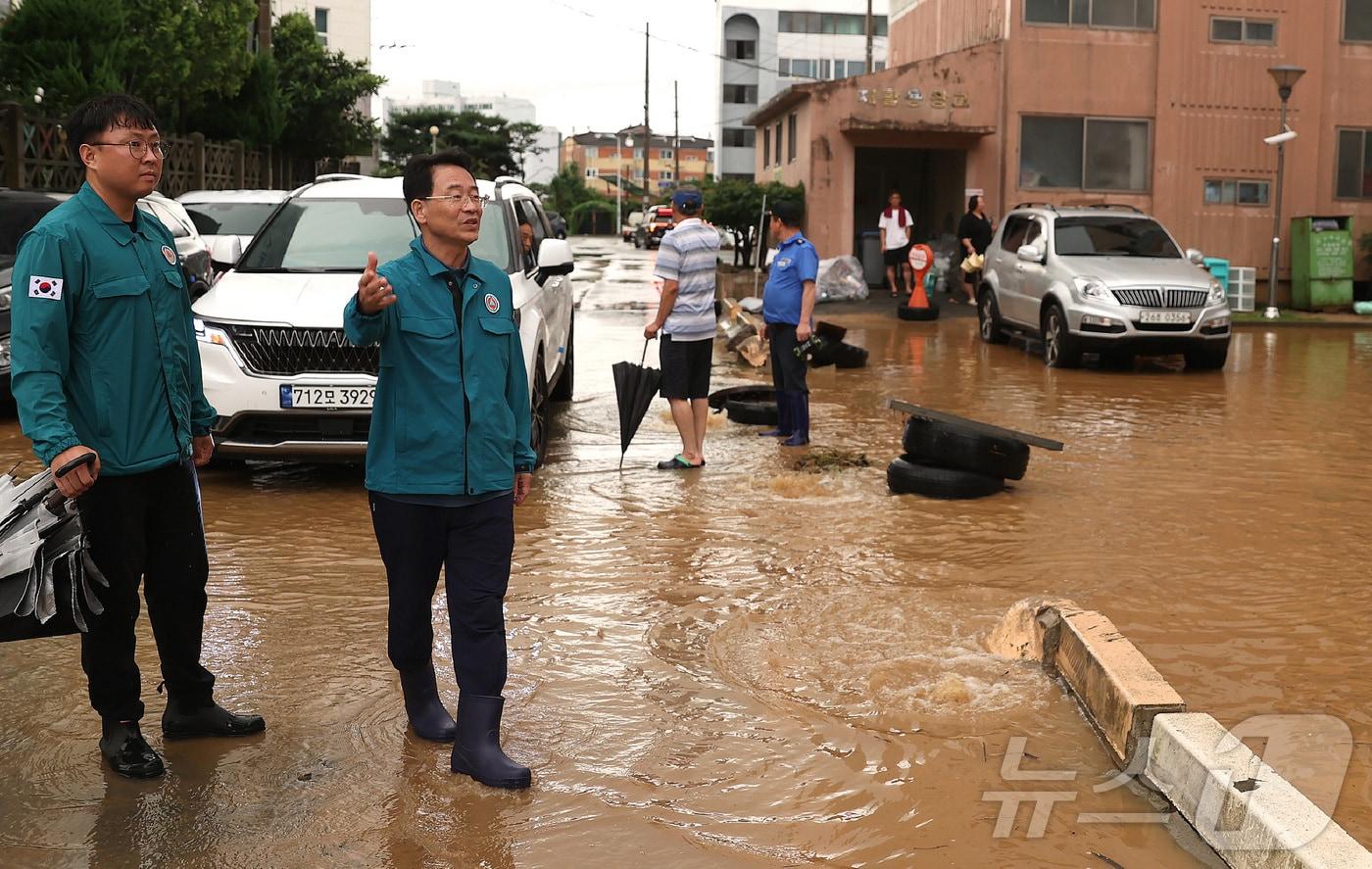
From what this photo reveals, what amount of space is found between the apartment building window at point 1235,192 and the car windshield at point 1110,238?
A: 924cm

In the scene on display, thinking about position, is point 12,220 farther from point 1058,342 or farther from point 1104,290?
point 1104,290

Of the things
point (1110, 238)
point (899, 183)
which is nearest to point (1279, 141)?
point (1110, 238)

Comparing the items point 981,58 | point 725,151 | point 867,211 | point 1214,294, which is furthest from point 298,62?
point 725,151

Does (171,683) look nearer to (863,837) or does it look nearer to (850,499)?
(863,837)

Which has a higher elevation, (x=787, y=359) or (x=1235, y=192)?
(x=1235, y=192)

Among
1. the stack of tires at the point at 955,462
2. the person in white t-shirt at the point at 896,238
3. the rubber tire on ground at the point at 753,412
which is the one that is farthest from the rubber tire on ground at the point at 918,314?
the stack of tires at the point at 955,462

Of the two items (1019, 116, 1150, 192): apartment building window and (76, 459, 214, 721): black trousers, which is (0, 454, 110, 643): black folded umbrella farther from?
(1019, 116, 1150, 192): apartment building window

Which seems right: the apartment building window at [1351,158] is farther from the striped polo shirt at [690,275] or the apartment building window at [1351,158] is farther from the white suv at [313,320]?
the white suv at [313,320]

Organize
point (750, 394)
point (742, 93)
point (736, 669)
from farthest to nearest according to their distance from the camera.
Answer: point (742, 93) → point (750, 394) → point (736, 669)

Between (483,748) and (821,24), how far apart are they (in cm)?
7955

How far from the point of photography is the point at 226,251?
8.81 meters

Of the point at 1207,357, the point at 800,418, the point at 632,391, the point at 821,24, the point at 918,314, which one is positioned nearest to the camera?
the point at 632,391

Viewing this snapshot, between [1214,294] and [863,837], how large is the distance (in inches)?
504

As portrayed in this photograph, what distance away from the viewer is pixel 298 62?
111 ft
